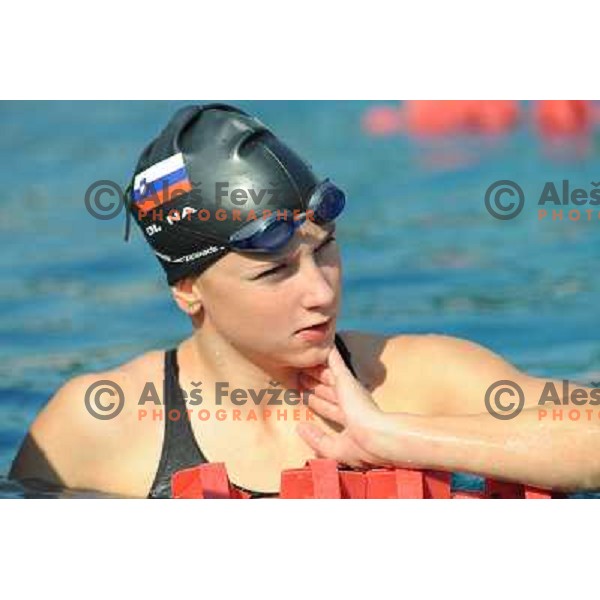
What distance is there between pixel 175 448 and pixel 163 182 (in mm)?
991

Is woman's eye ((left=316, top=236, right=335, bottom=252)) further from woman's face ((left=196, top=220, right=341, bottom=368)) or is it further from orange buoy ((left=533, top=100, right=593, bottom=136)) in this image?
orange buoy ((left=533, top=100, right=593, bottom=136))

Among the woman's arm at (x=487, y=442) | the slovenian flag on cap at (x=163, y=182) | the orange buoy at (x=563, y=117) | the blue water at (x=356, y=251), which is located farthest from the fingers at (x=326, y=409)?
the orange buoy at (x=563, y=117)

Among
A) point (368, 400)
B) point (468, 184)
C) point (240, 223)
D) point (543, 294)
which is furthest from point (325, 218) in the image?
point (468, 184)

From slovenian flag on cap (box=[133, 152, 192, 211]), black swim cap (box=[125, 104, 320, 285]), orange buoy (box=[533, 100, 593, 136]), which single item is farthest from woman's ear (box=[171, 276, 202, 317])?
orange buoy (box=[533, 100, 593, 136])

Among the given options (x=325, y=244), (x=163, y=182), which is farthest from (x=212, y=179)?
(x=325, y=244)

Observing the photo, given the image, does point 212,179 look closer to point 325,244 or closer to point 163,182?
point 163,182

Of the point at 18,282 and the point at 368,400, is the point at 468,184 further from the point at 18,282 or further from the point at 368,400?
the point at 368,400

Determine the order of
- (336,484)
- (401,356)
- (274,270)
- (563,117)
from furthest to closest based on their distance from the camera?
(563,117) < (401,356) < (274,270) < (336,484)

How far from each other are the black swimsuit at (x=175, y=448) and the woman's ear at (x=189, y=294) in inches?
12.4

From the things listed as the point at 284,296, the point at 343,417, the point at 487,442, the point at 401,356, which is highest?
the point at 284,296

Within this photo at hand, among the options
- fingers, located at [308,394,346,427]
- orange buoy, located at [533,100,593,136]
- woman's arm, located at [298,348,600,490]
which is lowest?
woman's arm, located at [298,348,600,490]

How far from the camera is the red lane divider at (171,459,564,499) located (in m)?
5.52

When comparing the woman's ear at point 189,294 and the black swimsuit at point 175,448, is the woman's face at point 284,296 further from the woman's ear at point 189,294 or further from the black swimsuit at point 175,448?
the black swimsuit at point 175,448

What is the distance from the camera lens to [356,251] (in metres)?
10.7
